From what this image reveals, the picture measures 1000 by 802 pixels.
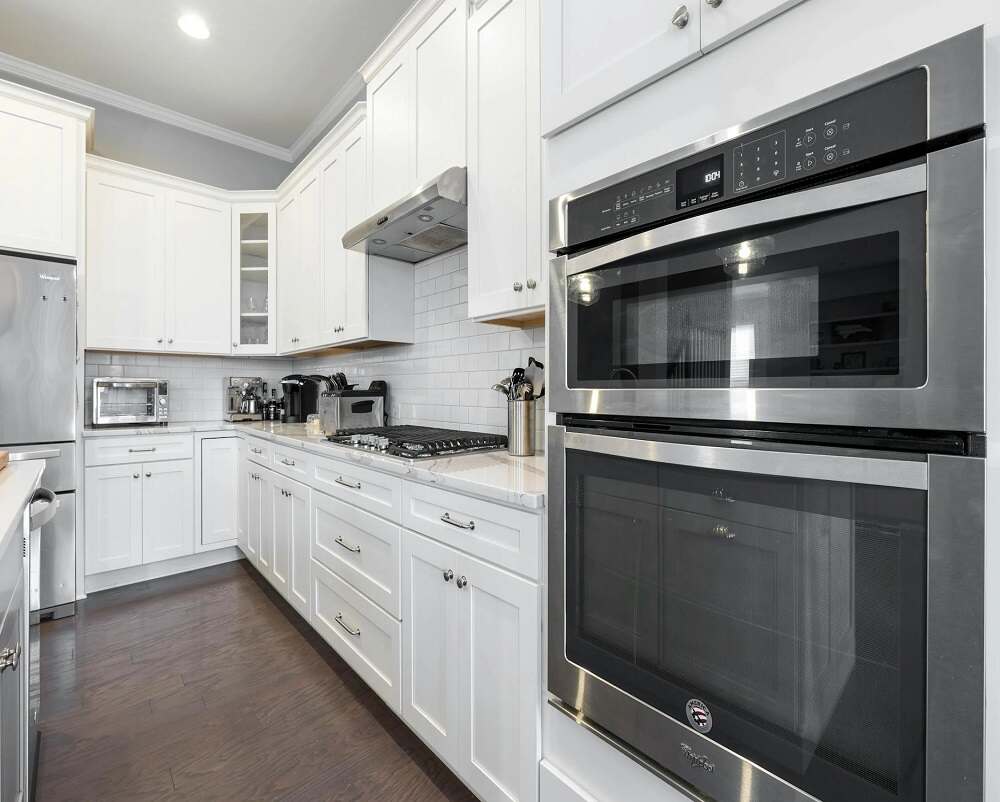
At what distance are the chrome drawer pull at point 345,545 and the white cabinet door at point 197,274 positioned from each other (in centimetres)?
229

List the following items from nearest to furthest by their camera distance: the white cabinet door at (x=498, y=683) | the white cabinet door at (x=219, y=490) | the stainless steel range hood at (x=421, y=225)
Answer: the white cabinet door at (x=498, y=683) < the stainless steel range hood at (x=421, y=225) < the white cabinet door at (x=219, y=490)

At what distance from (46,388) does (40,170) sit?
1.18 metres

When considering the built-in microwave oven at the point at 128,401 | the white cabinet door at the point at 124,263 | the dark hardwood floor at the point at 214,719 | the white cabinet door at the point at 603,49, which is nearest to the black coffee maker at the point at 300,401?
the built-in microwave oven at the point at 128,401

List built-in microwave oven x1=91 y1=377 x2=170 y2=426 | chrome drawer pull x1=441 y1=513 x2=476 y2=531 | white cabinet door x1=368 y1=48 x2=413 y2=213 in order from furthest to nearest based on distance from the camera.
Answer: built-in microwave oven x1=91 y1=377 x2=170 y2=426 → white cabinet door x1=368 y1=48 x2=413 y2=213 → chrome drawer pull x1=441 y1=513 x2=476 y2=531

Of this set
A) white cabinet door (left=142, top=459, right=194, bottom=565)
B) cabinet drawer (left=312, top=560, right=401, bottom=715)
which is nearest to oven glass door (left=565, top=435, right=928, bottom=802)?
cabinet drawer (left=312, top=560, right=401, bottom=715)

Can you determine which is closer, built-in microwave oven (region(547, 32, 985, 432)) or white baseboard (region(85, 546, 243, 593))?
built-in microwave oven (region(547, 32, 985, 432))

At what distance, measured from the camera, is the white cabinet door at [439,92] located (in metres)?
1.91

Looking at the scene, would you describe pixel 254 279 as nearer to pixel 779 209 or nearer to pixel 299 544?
pixel 299 544

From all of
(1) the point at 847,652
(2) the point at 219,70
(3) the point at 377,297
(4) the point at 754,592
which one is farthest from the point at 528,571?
(2) the point at 219,70

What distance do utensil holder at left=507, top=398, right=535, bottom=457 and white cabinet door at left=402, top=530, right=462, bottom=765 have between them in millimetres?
497

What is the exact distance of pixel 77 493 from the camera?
2.81 meters

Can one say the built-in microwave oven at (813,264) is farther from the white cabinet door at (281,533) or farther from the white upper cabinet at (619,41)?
the white cabinet door at (281,533)

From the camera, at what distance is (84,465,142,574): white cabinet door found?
2.96 m

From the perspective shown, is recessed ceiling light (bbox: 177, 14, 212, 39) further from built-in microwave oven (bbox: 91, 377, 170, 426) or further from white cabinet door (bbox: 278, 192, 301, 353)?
built-in microwave oven (bbox: 91, 377, 170, 426)
